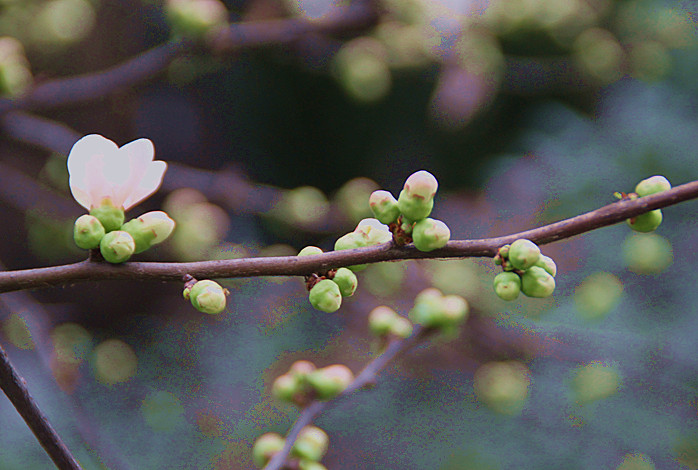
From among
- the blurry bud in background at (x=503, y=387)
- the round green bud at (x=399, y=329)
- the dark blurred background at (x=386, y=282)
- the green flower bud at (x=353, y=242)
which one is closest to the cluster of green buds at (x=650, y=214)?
the green flower bud at (x=353, y=242)

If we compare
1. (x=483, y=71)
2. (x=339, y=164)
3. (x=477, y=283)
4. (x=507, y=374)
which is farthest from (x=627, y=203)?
(x=339, y=164)

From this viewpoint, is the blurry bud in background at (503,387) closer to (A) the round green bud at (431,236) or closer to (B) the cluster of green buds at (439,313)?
(B) the cluster of green buds at (439,313)

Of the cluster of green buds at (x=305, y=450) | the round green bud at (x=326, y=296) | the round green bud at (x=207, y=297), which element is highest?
the round green bud at (x=326, y=296)

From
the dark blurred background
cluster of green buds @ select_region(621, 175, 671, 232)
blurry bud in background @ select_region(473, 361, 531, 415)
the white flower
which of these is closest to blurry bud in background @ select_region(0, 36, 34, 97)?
the dark blurred background

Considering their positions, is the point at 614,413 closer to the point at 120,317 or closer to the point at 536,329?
the point at 536,329


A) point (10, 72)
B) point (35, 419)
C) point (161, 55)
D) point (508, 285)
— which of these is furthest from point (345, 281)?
point (161, 55)

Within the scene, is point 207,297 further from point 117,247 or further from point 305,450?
point 305,450
